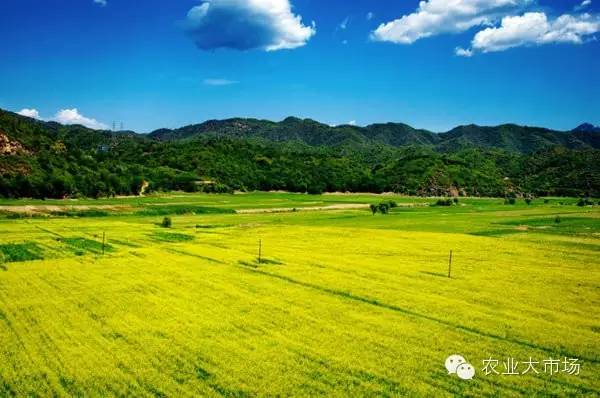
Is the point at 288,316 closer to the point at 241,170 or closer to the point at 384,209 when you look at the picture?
the point at 384,209

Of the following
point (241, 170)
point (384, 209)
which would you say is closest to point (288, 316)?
point (384, 209)

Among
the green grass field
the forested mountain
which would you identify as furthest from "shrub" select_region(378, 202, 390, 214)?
the forested mountain

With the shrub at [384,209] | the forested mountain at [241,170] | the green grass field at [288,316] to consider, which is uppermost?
the forested mountain at [241,170]

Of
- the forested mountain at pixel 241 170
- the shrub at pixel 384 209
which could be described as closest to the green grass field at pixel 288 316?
the shrub at pixel 384 209

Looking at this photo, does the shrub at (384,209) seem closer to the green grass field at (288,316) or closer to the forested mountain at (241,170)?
the green grass field at (288,316)

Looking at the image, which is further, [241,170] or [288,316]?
[241,170]

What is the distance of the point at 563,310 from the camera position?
2434 cm

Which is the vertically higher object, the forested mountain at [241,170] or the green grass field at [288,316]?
the forested mountain at [241,170]

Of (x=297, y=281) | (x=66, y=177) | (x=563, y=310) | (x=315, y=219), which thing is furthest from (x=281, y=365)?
(x=66, y=177)

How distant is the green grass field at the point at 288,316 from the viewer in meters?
15.5

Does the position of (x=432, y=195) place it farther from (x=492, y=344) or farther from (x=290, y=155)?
(x=492, y=344)

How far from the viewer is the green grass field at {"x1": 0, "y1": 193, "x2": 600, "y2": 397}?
15453mm

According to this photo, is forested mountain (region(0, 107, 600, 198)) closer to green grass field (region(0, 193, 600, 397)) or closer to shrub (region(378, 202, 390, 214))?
shrub (region(378, 202, 390, 214))

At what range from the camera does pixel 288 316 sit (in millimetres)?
22500
